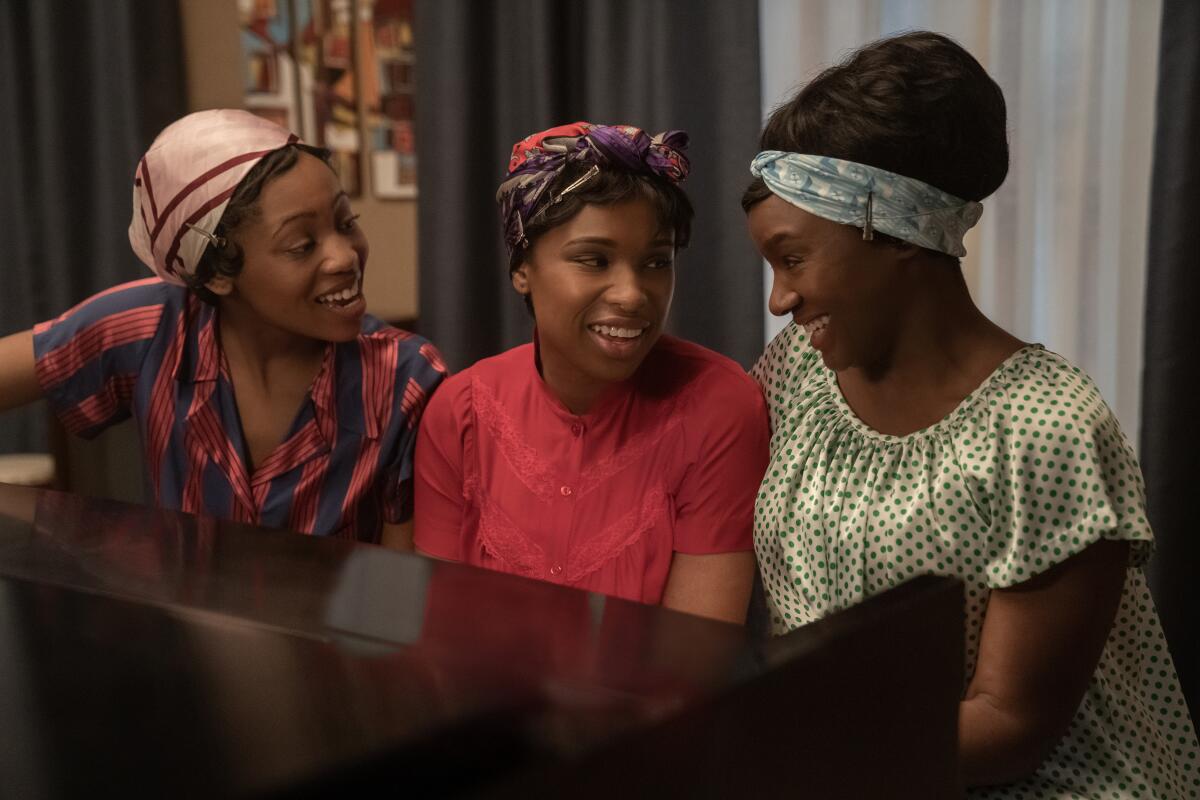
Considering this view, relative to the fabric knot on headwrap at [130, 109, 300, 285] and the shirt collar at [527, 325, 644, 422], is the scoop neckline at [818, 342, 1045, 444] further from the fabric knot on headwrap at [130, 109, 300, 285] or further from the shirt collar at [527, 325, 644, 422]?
the fabric knot on headwrap at [130, 109, 300, 285]

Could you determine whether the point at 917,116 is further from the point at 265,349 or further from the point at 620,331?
the point at 265,349

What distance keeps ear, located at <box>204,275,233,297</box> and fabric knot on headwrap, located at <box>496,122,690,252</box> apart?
477 mm

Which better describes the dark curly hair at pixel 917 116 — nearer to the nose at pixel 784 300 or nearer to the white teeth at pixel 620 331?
the nose at pixel 784 300

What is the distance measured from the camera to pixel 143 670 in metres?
0.57

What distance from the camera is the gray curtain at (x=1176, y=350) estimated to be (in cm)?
200

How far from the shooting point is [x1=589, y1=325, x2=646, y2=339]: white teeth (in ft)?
4.81

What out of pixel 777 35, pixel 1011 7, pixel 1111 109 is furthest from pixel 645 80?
pixel 1111 109

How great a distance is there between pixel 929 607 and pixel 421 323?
2460 millimetres

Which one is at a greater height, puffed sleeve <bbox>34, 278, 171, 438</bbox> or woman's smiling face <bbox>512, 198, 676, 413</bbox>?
woman's smiling face <bbox>512, 198, 676, 413</bbox>

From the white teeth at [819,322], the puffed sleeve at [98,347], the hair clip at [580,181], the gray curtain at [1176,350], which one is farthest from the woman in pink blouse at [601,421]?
the gray curtain at [1176,350]

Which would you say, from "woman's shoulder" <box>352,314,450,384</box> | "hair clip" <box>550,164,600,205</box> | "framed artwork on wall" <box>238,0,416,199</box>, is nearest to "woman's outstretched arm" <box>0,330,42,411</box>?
"woman's shoulder" <box>352,314,450,384</box>

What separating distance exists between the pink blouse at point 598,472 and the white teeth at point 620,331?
13cm

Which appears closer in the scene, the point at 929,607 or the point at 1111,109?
the point at 929,607

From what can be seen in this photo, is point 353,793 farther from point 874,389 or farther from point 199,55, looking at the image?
point 199,55
